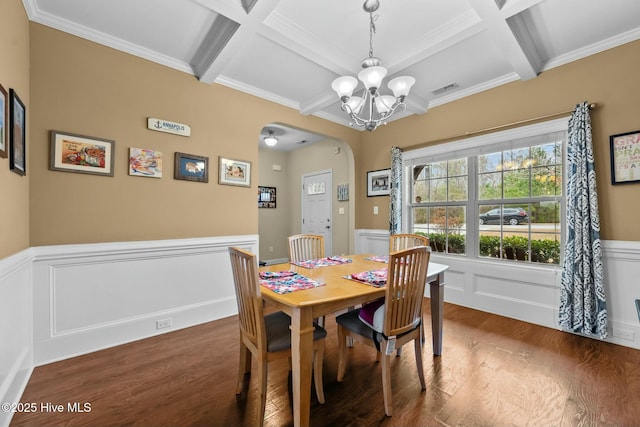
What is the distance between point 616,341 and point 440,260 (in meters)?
1.64

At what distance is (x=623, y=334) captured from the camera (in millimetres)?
2312

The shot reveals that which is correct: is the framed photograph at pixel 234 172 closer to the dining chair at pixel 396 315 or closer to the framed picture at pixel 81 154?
the framed picture at pixel 81 154

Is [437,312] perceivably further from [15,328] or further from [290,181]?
[290,181]

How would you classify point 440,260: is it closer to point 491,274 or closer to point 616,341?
point 491,274

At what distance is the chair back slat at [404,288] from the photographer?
1.51m

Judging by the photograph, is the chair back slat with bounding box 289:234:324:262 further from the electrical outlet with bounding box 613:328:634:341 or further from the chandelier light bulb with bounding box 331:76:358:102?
the electrical outlet with bounding box 613:328:634:341

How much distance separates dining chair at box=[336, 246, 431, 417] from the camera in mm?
1522

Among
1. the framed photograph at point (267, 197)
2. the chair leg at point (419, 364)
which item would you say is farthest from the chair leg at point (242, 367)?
the framed photograph at point (267, 197)

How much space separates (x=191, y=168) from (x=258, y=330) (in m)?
2.01

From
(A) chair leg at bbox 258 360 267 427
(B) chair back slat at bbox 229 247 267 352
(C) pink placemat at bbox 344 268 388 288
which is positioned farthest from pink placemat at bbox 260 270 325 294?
→ (A) chair leg at bbox 258 360 267 427

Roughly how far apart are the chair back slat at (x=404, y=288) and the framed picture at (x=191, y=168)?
2.24 meters

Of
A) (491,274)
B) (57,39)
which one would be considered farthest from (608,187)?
(57,39)

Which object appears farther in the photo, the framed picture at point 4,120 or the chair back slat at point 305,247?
the chair back slat at point 305,247

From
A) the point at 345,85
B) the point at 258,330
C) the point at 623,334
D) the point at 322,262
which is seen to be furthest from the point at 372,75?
the point at 623,334
